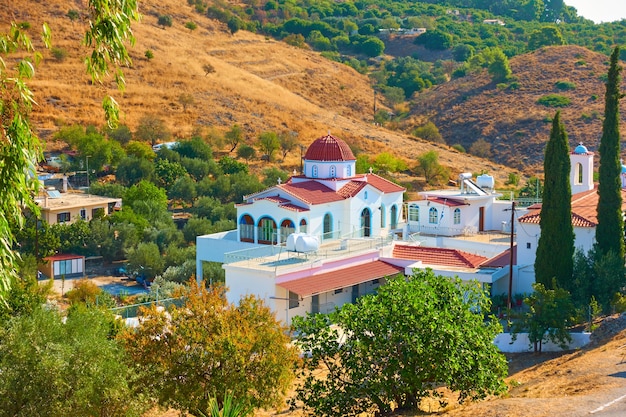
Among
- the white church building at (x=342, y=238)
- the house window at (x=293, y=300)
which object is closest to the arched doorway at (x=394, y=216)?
the white church building at (x=342, y=238)

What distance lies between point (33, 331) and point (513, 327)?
53.1 feet

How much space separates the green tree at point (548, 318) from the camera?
2802 cm

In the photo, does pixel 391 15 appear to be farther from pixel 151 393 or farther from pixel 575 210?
pixel 151 393

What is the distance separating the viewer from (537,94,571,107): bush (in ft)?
297

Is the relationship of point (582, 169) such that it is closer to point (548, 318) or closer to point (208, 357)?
point (548, 318)

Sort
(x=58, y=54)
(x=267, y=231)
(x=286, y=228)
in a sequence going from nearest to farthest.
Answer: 1. (x=286, y=228)
2. (x=267, y=231)
3. (x=58, y=54)

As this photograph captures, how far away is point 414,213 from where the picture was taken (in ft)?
146

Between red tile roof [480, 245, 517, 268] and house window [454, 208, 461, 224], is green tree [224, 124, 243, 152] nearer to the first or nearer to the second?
house window [454, 208, 461, 224]

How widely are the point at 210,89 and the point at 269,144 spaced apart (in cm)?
1774

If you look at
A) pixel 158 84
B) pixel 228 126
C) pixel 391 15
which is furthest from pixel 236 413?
pixel 391 15

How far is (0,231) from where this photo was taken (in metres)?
9.51

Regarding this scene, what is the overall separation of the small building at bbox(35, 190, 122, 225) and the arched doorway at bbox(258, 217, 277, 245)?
1629 centimetres

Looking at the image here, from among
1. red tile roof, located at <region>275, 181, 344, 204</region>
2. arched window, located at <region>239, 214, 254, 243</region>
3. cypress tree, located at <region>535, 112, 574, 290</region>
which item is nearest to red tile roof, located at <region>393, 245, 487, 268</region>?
red tile roof, located at <region>275, 181, 344, 204</region>

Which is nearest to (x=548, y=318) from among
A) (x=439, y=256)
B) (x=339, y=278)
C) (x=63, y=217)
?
(x=339, y=278)
